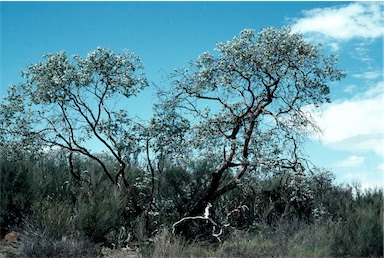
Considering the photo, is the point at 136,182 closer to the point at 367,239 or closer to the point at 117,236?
the point at 117,236

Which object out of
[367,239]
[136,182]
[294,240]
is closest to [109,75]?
[136,182]

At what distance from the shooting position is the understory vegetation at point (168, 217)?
1080 cm

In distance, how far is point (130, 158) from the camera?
556 inches

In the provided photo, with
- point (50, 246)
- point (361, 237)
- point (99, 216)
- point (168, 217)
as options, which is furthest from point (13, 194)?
Answer: point (361, 237)

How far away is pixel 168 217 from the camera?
568 inches

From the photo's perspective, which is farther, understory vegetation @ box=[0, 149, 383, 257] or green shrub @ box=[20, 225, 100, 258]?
understory vegetation @ box=[0, 149, 383, 257]

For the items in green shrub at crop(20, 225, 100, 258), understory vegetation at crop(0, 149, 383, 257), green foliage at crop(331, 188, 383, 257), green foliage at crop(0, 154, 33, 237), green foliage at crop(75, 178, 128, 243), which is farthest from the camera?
green foliage at crop(331, 188, 383, 257)

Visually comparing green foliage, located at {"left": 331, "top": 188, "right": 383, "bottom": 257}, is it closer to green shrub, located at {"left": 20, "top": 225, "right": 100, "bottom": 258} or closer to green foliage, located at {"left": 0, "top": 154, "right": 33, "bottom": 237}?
green shrub, located at {"left": 20, "top": 225, "right": 100, "bottom": 258}

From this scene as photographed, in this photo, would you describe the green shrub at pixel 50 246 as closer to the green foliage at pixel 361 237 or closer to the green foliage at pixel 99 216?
the green foliage at pixel 99 216

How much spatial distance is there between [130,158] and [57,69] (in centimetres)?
310

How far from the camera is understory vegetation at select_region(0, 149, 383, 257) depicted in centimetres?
1080

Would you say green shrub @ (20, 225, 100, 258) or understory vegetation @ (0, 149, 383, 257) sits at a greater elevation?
understory vegetation @ (0, 149, 383, 257)

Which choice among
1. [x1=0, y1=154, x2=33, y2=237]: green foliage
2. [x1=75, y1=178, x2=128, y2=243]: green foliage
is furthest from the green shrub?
[x1=0, y1=154, x2=33, y2=237]: green foliage

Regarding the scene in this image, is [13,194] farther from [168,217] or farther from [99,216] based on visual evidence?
[168,217]
